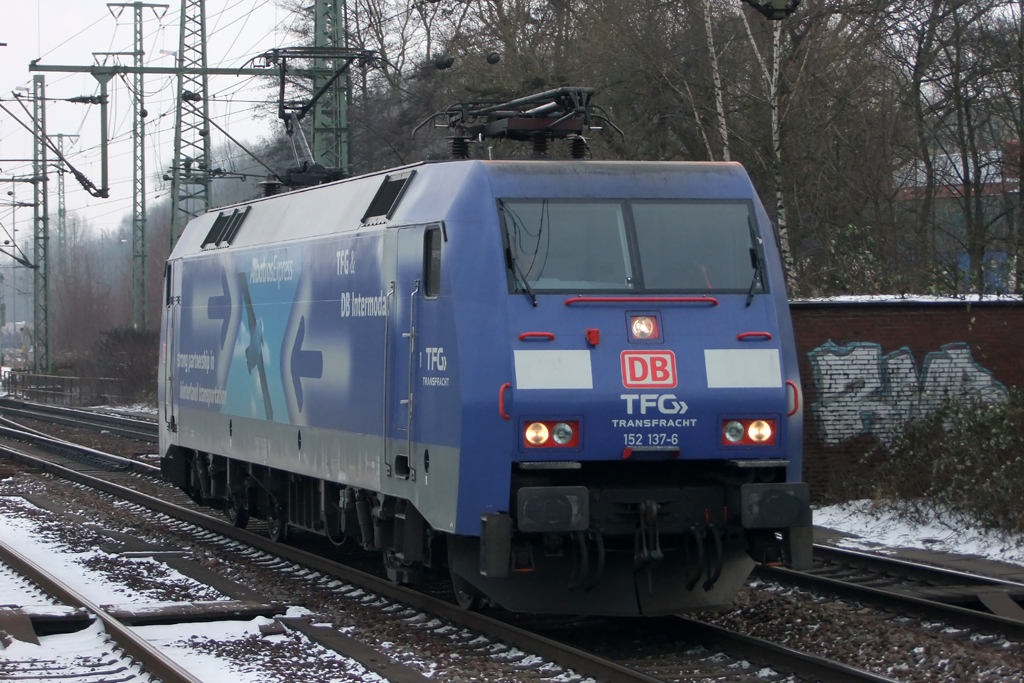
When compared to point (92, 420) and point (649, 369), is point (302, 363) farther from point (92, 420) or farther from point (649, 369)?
point (92, 420)

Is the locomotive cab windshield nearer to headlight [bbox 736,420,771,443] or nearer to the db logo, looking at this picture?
the db logo

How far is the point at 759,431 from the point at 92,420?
27.6 m

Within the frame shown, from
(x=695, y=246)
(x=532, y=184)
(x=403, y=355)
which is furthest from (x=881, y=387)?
(x=403, y=355)

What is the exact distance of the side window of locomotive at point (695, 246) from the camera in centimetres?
827

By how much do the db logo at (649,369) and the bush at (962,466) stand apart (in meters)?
5.24

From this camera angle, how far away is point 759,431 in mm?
8023

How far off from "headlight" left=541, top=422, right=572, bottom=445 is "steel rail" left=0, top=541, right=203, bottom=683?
2.45 m

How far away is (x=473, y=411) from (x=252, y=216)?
542 cm

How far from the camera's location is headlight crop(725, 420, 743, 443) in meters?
7.98

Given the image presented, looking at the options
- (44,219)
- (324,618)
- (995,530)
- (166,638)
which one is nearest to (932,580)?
(995,530)

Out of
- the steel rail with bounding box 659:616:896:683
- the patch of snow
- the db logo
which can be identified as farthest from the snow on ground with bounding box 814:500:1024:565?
the patch of snow

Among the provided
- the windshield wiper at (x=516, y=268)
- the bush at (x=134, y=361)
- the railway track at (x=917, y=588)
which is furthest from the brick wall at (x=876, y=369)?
the bush at (x=134, y=361)

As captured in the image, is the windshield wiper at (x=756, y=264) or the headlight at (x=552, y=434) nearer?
the headlight at (x=552, y=434)

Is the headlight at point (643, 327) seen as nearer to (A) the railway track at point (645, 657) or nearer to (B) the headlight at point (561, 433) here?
(B) the headlight at point (561, 433)
